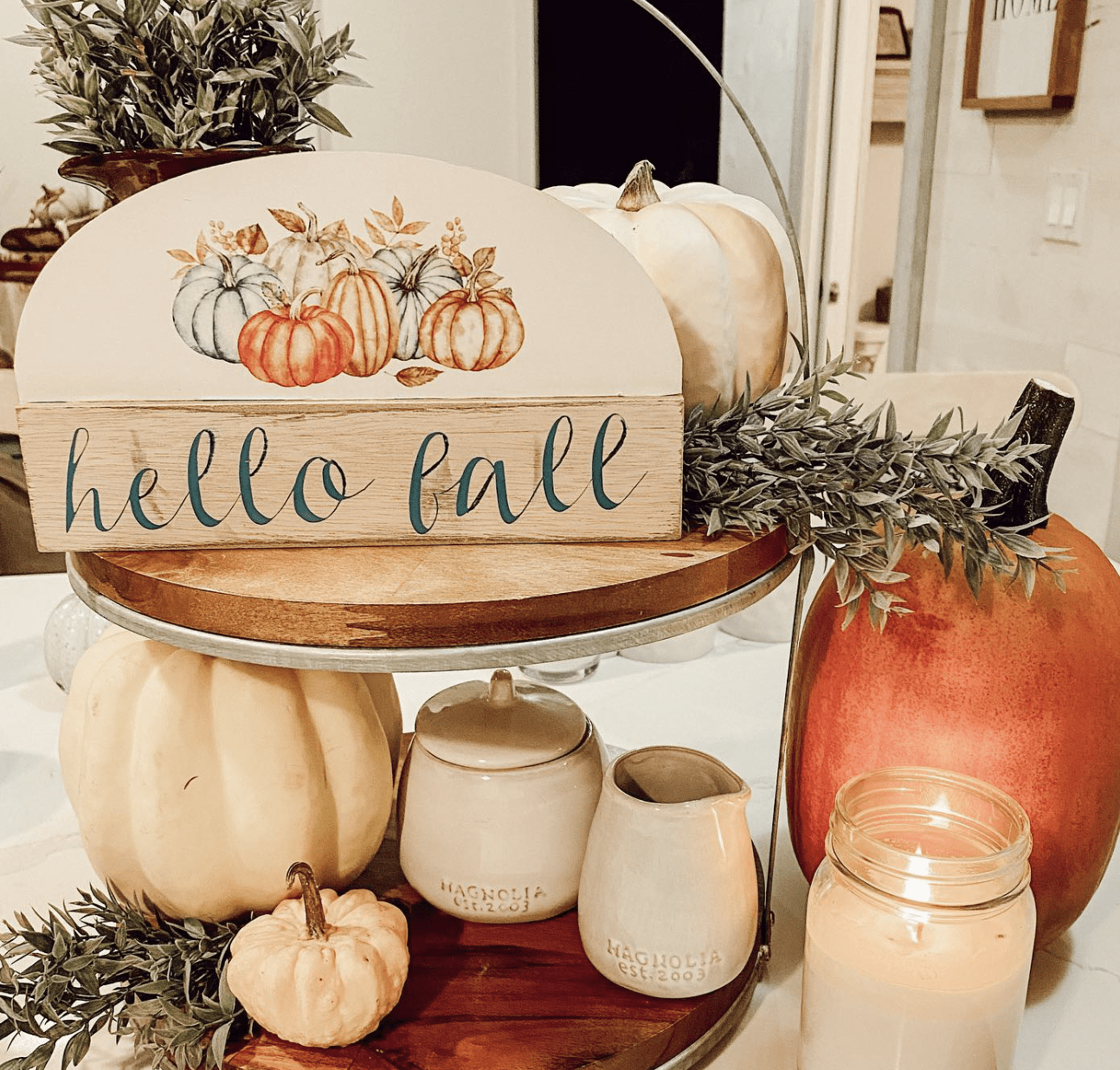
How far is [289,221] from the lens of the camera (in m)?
0.56

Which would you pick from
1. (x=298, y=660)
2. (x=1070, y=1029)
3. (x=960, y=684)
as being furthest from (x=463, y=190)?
(x=1070, y=1029)

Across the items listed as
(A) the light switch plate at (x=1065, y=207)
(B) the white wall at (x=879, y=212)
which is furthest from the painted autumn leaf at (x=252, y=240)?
(B) the white wall at (x=879, y=212)

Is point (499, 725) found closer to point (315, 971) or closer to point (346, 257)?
point (315, 971)

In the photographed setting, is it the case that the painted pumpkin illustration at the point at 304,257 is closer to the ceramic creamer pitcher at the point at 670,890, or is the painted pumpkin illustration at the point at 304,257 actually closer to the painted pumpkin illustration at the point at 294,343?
the painted pumpkin illustration at the point at 294,343

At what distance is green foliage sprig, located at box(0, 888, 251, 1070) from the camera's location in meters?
0.59

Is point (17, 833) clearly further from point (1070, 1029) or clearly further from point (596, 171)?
point (596, 171)

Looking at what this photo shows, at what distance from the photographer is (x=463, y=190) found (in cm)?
56

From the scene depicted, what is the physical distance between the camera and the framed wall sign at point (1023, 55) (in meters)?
2.13

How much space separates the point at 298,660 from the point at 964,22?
2663 mm

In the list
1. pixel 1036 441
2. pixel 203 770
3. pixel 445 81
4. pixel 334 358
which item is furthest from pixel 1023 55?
pixel 203 770

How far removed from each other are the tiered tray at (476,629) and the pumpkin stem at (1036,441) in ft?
0.46

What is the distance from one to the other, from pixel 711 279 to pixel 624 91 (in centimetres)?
253

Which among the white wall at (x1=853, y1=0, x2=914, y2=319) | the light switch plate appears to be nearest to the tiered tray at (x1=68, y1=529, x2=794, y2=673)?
the light switch plate

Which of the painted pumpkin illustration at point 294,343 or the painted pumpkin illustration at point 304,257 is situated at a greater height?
the painted pumpkin illustration at point 304,257
